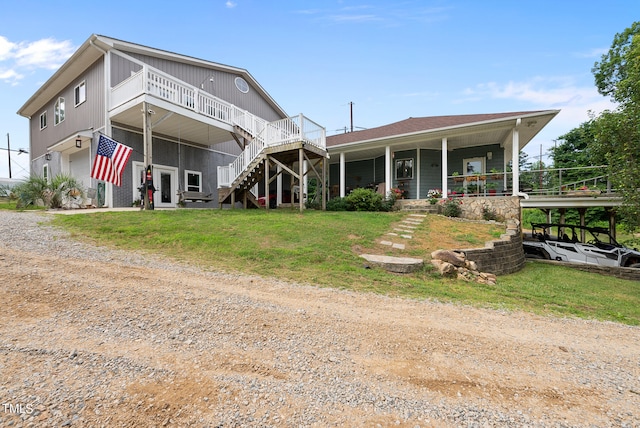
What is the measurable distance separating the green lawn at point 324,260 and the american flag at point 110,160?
1.78m

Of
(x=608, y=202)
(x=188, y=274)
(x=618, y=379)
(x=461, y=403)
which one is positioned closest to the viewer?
(x=461, y=403)

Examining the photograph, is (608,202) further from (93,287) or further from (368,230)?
(93,287)

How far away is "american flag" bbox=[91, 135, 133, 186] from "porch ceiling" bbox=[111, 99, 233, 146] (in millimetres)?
1810

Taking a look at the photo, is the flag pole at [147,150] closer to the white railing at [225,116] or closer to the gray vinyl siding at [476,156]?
the white railing at [225,116]

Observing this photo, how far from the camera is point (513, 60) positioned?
13.9 meters

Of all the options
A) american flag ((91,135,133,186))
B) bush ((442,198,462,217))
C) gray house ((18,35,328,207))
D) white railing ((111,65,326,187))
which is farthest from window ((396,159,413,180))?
american flag ((91,135,133,186))

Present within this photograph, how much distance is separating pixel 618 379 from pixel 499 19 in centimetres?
1371

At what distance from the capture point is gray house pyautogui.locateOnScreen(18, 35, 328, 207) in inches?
428

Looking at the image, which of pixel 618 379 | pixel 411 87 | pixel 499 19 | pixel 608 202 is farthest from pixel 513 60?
pixel 618 379

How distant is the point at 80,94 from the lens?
1314 cm

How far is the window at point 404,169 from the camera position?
15117 millimetres

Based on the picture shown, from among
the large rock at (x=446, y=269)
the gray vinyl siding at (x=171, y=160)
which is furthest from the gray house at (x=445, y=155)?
the large rock at (x=446, y=269)

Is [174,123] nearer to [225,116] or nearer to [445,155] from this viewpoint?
[225,116]

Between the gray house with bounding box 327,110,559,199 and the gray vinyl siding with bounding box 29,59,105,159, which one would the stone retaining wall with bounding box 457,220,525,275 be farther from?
the gray vinyl siding with bounding box 29,59,105,159
